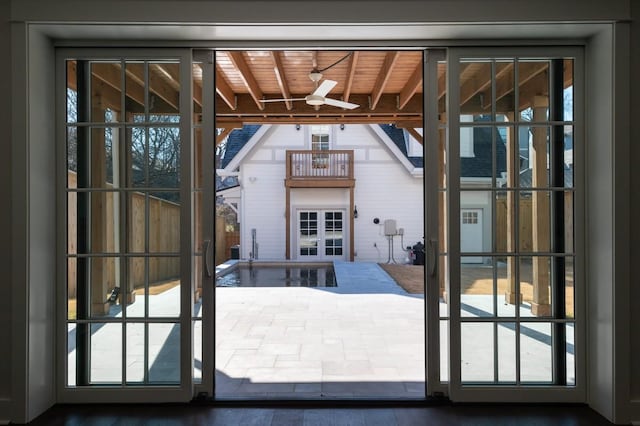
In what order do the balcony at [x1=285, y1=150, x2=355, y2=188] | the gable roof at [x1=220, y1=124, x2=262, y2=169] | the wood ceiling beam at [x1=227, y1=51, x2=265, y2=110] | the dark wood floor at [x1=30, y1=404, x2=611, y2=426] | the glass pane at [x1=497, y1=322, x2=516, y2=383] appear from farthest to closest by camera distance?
1. the gable roof at [x1=220, y1=124, x2=262, y2=169]
2. the balcony at [x1=285, y1=150, x2=355, y2=188]
3. the wood ceiling beam at [x1=227, y1=51, x2=265, y2=110]
4. the glass pane at [x1=497, y1=322, x2=516, y2=383]
5. the dark wood floor at [x1=30, y1=404, x2=611, y2=426]

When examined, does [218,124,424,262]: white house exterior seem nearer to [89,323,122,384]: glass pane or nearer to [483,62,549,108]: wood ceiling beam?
[483,62,549,108]: wood ceiling beam

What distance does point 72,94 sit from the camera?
2629 millimetres

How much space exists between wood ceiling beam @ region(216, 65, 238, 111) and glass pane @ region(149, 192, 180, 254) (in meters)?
2.48

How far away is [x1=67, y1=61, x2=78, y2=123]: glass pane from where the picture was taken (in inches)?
103

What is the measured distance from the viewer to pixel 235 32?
2.49 m

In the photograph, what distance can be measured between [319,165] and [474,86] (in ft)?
34.6

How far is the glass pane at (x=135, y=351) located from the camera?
2.59 meters

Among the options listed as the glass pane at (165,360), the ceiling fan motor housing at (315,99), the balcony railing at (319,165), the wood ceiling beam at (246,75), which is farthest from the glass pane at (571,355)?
the balcony railing at (319,165)

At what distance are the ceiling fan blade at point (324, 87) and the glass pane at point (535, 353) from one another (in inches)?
121

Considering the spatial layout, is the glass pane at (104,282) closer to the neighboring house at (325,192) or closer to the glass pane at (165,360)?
the glass pane at (165,360)

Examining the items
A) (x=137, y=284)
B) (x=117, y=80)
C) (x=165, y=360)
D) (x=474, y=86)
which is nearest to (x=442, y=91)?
Result: (x=474, y=86)

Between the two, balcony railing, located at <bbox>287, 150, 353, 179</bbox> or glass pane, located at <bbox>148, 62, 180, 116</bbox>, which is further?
balcony railing, located at <bbox>287, 150, 353, 179</bbox>

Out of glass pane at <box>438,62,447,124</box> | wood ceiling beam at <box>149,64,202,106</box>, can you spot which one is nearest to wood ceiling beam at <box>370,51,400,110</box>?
glass pane at <box>438,62,447,124</box>
